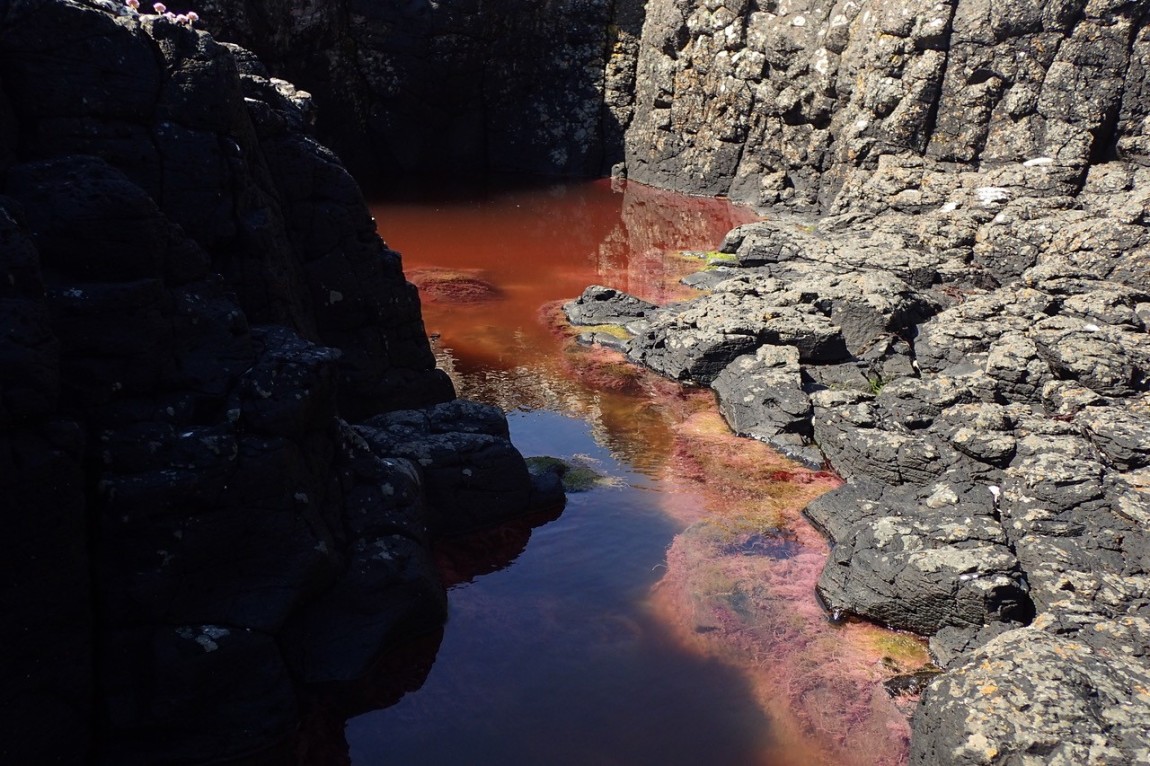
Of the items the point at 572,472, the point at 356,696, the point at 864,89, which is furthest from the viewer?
the point at 864,89

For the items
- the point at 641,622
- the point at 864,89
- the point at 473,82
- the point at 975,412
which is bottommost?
the point at 641,622

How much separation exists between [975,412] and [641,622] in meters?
4.37

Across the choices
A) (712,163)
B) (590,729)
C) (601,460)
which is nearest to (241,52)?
(601,460)

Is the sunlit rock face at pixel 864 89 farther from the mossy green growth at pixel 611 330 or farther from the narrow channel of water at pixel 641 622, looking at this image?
the narrow channel of water at pixel 641 622

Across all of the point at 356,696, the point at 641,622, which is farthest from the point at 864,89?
the point at 356,696

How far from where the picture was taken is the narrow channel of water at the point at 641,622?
21.2 ft

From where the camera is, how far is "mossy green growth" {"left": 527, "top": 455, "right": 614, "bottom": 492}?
32.8ft

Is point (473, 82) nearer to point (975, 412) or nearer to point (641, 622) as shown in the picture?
point (975, 412)

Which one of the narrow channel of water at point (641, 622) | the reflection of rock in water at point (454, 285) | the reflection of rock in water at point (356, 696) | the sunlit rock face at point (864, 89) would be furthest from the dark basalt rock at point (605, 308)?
the reflection of rock in water at point (356, 696)

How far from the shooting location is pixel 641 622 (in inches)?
303

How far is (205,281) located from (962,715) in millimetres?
5797

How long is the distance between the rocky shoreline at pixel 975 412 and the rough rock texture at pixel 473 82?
10547 mm

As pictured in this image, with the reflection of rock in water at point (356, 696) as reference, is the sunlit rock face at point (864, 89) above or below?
above

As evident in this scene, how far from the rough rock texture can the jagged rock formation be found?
1770cm
